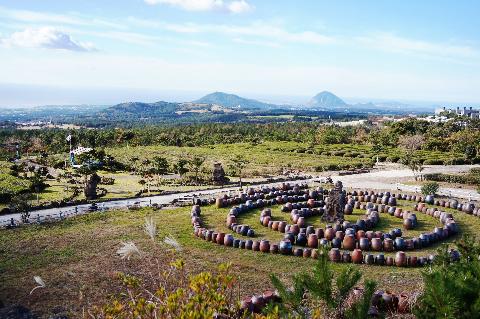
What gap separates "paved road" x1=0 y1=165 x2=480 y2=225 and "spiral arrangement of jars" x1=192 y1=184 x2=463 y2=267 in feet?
18.7

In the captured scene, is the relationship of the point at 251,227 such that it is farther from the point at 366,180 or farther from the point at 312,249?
the point at 366,180

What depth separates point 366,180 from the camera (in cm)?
5744

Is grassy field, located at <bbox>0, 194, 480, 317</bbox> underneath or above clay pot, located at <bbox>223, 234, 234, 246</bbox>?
underneath

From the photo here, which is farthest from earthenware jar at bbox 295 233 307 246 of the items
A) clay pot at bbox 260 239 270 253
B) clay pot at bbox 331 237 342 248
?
clay pot at bbox 260 239 270 253

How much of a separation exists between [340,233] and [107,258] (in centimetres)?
1435

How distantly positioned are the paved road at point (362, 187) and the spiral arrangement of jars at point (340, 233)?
5.70 m

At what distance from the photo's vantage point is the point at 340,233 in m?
30.5

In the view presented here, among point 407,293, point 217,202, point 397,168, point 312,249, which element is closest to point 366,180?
point 397,168

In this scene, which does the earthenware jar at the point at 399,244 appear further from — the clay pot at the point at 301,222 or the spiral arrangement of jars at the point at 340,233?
the clay pot at the point at 301,222

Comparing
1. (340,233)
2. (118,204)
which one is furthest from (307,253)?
(118,204)

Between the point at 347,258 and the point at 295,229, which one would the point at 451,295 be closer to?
the point at 347,258

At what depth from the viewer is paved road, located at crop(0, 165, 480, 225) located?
41.6m

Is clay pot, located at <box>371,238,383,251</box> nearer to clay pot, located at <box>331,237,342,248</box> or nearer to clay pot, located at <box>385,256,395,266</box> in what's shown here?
clay pot, located at <box>331,237,342,248</box>

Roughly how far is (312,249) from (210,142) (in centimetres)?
8697
